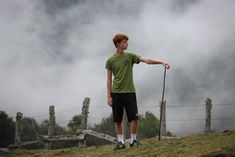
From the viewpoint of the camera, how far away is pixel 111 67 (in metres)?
7.73

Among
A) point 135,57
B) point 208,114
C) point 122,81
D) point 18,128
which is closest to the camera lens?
point 122,81

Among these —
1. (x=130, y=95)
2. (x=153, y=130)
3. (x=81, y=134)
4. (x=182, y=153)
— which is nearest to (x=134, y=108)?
(x=130, y=95)

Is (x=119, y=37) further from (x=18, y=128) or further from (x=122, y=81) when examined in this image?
(x=18, y=128)

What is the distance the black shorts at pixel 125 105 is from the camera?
298 inches

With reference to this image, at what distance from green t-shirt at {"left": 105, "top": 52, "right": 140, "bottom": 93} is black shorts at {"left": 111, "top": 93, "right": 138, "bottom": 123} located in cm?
9

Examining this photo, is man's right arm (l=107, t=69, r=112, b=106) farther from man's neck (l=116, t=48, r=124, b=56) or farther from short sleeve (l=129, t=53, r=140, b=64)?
short sleeve (l=129, t=53, r=140, b=64)

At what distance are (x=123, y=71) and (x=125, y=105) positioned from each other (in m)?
0.63

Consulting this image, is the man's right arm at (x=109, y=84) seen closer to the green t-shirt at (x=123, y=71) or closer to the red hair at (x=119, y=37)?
the green t-shirt at (x=123, y=71)

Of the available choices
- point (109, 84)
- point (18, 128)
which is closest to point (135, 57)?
point (109, 84)

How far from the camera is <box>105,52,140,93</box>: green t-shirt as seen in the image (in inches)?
299

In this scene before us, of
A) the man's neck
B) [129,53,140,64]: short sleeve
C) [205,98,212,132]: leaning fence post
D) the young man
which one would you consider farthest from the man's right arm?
[205,98,212,132]: leaning fence post

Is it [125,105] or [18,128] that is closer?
[125,105]

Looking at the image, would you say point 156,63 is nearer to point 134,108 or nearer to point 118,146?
point 134,108

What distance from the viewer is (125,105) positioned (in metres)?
7.66
